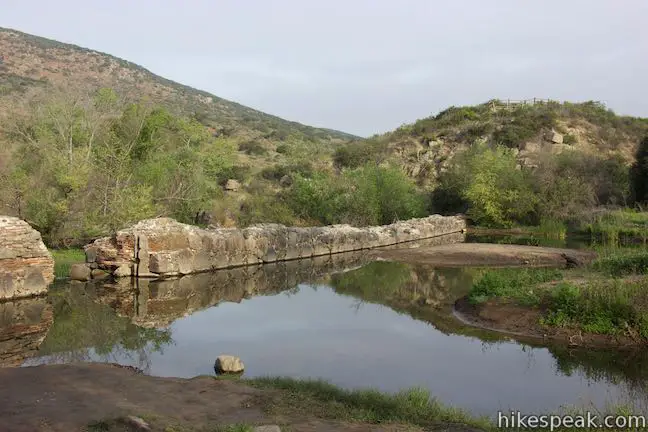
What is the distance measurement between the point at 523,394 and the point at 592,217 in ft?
96.4

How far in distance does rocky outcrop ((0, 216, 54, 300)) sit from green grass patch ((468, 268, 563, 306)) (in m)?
11.3

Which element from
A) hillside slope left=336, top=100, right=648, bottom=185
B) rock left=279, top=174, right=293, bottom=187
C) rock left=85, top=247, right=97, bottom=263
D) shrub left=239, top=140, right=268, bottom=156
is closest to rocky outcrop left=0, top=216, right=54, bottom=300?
rock left=85, top=247, right=97, bottom=263

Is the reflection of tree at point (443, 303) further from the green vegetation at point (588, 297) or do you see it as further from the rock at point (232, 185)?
the rock at point (232, 185)

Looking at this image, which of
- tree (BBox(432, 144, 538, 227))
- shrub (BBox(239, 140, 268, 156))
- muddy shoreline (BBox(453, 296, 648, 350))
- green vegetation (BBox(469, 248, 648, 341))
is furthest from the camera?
shrub (BBox(239, 140, 268, 156))

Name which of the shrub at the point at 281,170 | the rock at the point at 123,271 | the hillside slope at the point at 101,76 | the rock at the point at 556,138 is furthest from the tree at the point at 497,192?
the rock at the point at 123,271

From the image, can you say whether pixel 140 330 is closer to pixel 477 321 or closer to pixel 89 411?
pixel 89 411

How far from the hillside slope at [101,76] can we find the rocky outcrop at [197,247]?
2878 cm

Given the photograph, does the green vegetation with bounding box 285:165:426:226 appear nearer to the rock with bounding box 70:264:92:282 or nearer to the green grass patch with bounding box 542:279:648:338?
the rock with bounding box 70:264:92:282

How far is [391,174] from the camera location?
37562 millimetres

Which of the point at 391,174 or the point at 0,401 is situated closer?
the point at 0,401

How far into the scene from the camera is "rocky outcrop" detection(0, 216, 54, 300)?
1458 centimetres

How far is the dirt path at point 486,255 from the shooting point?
2240cm

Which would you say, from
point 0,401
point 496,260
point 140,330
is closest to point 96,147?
point 140,330

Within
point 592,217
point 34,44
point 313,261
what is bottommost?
point 313,261
